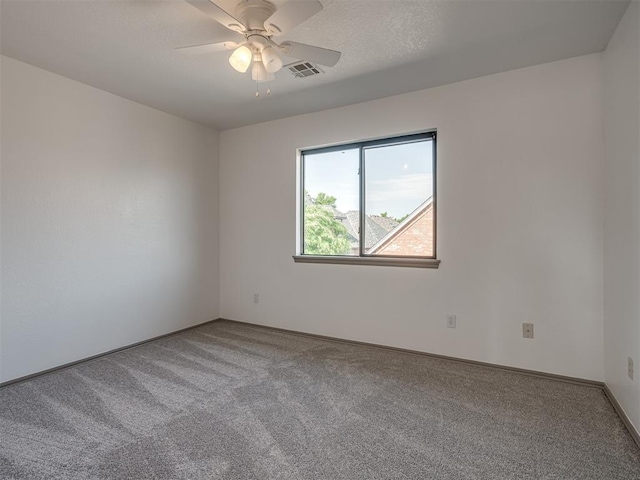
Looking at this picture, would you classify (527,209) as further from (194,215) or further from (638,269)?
(194,215)

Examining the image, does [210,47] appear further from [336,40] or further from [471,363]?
[471,363]

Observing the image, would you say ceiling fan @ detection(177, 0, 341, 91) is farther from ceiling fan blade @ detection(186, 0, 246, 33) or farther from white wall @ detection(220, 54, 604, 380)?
white wall @ detection(220, 54, 604, 380)

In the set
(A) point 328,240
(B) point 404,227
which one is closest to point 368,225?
(B) point 404,227

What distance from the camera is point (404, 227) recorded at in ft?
10.8

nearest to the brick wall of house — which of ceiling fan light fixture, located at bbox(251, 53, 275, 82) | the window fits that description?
the window

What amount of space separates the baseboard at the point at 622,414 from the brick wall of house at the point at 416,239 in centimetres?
153

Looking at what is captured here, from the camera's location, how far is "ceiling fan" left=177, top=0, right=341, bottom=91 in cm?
163

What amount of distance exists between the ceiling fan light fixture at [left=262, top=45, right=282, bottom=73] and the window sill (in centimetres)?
193

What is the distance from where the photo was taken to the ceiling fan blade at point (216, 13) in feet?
4.96

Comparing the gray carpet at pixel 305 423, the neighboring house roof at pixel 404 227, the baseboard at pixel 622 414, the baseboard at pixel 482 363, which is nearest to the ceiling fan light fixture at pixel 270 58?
the neighboring house roof at pixel 404 227

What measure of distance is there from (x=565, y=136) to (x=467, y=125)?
2.32 ft

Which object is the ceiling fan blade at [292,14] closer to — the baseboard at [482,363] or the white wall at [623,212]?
the white wall at [623,212]

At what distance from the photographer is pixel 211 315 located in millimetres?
4281

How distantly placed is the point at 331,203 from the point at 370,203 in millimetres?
478
